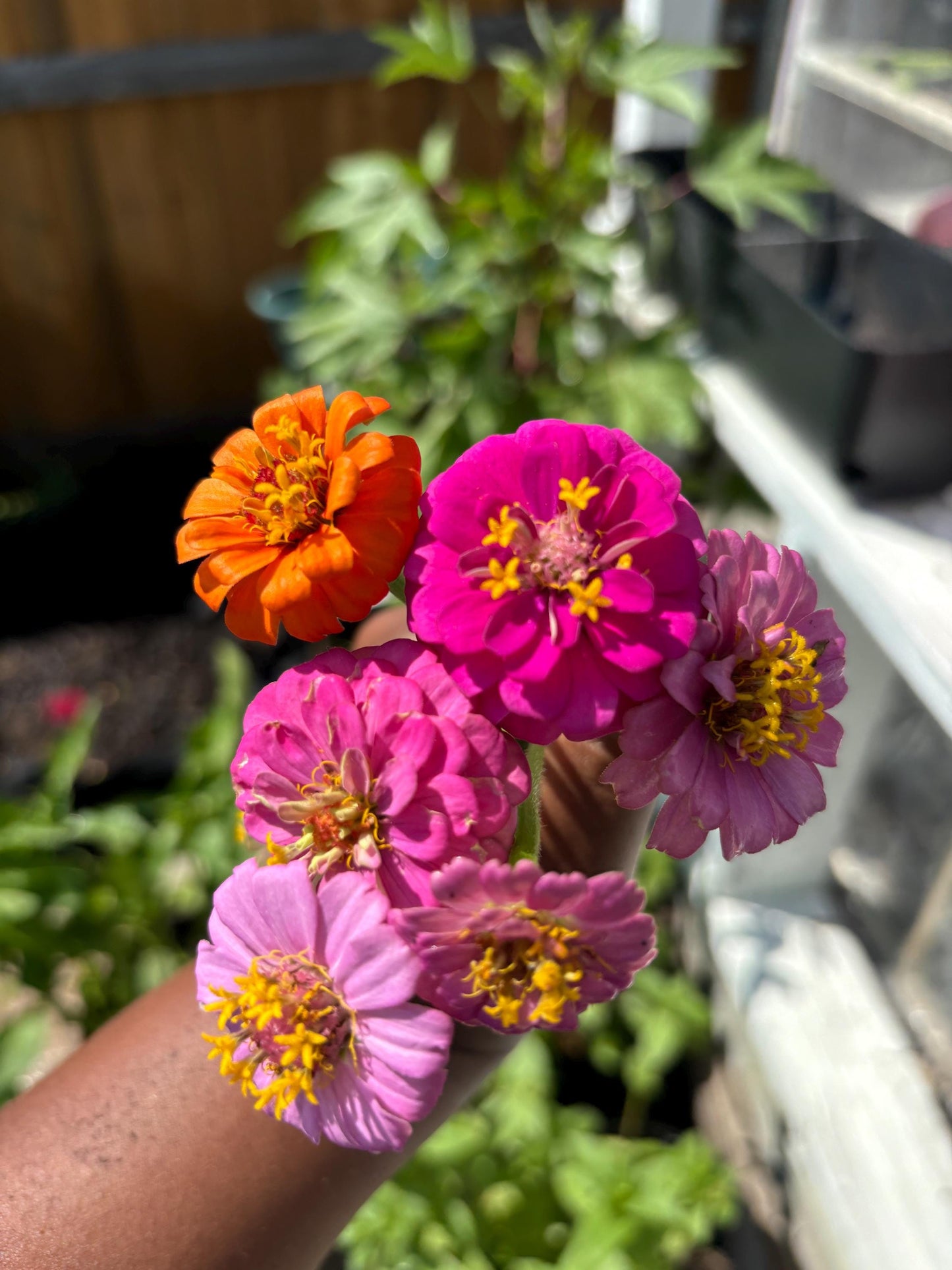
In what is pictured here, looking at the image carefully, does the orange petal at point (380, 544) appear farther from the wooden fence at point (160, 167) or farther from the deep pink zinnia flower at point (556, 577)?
the wooden fence at point (160, 167)

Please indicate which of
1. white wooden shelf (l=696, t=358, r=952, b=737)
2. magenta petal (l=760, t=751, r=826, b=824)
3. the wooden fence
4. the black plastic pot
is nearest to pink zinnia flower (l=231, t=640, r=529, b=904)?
magenta petal (l=760, t=751, r=826, b=824)

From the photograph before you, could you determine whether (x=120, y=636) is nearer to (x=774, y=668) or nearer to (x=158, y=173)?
(x=158, y=173)

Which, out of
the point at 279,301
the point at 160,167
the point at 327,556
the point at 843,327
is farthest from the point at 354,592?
the point at 160,167

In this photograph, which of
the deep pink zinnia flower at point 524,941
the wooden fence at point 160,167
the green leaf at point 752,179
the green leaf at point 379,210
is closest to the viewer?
the deep pink zinnia flower at point 524,941

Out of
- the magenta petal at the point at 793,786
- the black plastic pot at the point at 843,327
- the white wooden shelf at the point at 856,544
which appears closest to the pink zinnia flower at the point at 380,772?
the magenta petal at the point at 793,786

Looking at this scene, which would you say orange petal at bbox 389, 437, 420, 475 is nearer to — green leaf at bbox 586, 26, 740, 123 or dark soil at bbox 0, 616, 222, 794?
green leaf at bbox 586, 26, 740, 123

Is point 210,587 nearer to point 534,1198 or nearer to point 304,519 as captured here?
point 304,519

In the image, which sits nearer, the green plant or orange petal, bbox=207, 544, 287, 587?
orange petal, bbox=207, 544, 287, 587
